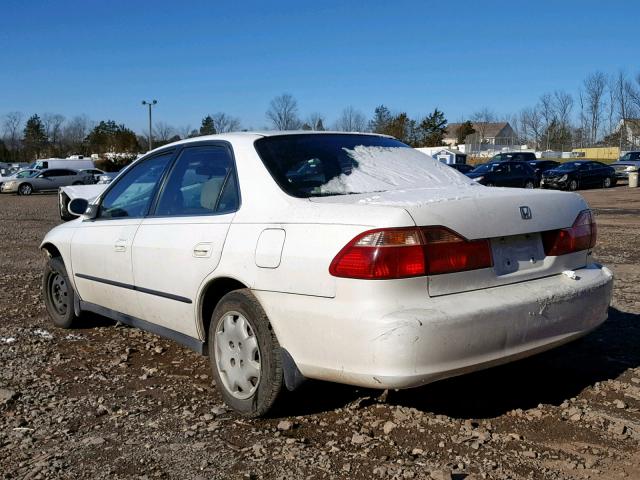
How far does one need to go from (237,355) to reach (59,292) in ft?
9.01

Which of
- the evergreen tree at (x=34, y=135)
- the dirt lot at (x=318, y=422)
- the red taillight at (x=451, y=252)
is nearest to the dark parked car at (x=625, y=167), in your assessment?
the dirt lot at (x=318, y=422)

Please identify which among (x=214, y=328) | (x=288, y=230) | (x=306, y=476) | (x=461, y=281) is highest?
(x=288, y=230)

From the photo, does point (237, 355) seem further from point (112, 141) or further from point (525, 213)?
point (112, 141)

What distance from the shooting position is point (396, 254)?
9.52ft

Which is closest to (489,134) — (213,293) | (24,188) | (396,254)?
(24,188)

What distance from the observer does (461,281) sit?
3043 mm

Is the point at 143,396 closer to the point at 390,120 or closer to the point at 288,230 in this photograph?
the point at 288,230

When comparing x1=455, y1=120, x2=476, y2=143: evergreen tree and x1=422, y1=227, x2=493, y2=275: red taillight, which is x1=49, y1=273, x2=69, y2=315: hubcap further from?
x1=455, y1=120, x2=476, y2=143: evergreen tree

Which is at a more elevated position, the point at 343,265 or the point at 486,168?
the point at 486,168

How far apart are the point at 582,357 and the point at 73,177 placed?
3671 cm

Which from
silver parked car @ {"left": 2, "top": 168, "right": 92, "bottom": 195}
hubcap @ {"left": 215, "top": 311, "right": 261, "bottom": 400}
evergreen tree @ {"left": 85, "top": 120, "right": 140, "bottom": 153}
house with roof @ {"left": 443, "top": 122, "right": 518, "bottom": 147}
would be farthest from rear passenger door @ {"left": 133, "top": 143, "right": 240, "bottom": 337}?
house with roof @ {"left": 443, "top": 122, "right": 518, "bottom": 147}

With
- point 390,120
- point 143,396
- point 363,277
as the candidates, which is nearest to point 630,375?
point 363,277

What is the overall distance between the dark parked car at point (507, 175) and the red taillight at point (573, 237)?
81.2 ft

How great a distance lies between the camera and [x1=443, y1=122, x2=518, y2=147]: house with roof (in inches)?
3688
